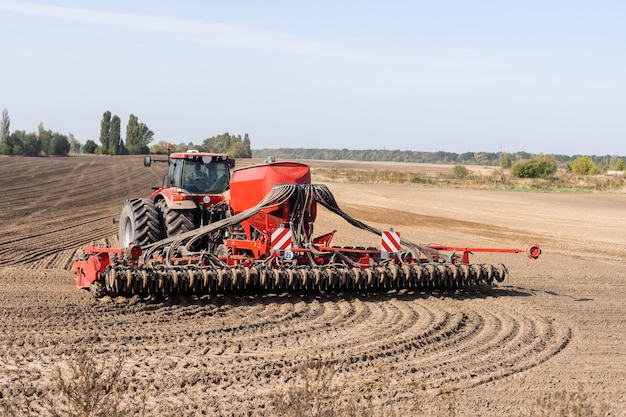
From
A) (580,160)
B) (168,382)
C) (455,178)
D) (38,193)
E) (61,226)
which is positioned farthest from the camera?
(580,160)

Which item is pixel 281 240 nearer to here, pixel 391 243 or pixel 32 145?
pixel 391 243

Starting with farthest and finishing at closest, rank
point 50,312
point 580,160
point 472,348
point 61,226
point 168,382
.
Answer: point 580,160, point 61,226, point 50,312, point 472,348, point 168,382

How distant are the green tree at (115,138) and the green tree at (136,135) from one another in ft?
3.99

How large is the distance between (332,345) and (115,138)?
93.0 m

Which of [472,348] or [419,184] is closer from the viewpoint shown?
[472,348]

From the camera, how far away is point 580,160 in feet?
240

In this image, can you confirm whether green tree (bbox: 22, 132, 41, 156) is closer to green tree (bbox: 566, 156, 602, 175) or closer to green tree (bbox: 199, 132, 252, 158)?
green tree (bbox: 199, 132, 252, 158)

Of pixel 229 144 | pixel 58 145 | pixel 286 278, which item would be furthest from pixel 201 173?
pixel 229 144

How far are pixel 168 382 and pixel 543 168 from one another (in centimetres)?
5390

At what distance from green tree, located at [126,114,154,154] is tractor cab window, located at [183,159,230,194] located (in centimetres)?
8719

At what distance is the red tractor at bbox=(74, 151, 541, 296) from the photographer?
9477 mm

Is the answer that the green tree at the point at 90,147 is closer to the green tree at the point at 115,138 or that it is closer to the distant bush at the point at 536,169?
the green tree at the point at 115,138

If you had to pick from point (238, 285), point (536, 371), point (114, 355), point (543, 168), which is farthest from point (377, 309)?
point (543, 168)

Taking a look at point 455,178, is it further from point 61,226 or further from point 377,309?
point 377,309
